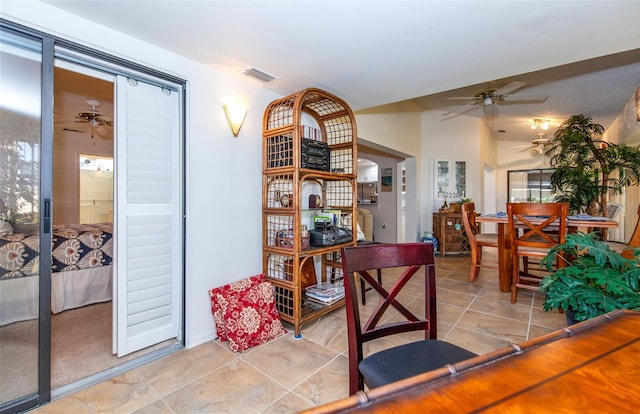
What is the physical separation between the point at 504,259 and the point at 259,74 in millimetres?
3298

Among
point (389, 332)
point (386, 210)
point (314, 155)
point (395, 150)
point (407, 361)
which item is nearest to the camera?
point (407, 361)

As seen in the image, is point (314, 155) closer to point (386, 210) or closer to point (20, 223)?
point (20, 223)

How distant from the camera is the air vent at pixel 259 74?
7.41 ft

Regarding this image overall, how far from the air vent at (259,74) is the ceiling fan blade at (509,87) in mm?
2867

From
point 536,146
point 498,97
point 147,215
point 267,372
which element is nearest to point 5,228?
point 147,215

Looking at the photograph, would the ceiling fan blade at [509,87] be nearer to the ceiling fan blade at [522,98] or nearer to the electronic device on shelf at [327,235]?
the ceiling fan blade at [522,98]

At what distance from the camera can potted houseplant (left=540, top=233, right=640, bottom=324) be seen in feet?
5.08

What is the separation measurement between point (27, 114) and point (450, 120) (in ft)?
20.3

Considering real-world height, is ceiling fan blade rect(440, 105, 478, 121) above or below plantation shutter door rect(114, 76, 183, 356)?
above

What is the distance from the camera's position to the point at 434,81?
2.50 metres

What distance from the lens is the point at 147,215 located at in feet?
6.68

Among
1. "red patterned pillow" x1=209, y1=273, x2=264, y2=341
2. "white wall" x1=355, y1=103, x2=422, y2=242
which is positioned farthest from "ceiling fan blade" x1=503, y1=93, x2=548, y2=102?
"red patterned pillow" x1=209, y1=273, x2=264, y2=341

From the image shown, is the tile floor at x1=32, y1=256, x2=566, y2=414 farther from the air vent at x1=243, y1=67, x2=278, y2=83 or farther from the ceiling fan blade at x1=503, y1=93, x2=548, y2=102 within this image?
the ceiling fan blade at x1=503, y1=93, x2=548, y2=102

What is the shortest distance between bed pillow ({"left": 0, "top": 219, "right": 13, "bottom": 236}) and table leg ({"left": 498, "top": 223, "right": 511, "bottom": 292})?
13.6 feet
